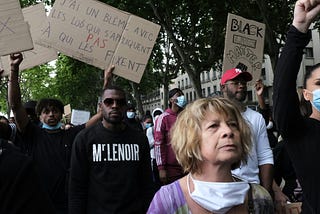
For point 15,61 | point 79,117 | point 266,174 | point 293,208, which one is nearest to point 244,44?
point 266,174

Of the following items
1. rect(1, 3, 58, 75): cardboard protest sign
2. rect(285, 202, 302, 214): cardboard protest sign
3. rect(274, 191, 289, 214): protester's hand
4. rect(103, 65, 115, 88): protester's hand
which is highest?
rect(1, 3, 58, 75): cardboard protest sign

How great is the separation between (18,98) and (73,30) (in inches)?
60.9

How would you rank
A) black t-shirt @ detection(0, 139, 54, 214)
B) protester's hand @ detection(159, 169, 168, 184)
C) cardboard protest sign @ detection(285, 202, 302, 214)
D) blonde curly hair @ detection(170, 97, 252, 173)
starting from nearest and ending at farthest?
black t-shirt @ detection(0, 139, 54, 214) < blonde curly hair @ detection(170, 97, 252, 173) < cardboard protest sign @ detection(285, 202, 302, 214) < protester's hand @ detection(159, 169, 168, 184)

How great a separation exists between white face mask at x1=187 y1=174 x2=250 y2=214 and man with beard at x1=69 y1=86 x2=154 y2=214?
1.55 meters

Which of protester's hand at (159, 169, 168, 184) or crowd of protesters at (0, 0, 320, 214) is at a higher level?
crowd of protesters at (0, 0, 320, 214)

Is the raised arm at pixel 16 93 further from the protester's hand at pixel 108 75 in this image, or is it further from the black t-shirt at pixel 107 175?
the protester's hand at pixel 108 75

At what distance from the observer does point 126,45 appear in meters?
4.90

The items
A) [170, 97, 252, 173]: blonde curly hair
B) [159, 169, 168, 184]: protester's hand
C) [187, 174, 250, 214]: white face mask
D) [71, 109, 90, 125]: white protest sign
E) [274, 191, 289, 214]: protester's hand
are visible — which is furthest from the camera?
[71, 109, 90, 125]: white protest sign

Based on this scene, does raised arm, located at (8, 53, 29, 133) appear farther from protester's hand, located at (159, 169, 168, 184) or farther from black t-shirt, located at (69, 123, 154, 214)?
protester's hand, located at (159, 169, 168, 184)

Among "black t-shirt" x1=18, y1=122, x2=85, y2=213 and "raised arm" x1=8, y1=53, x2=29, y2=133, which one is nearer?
"raised arm" x1=8, y1=53, x2=29, y2=133

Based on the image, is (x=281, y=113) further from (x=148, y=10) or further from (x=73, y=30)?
(x=148, y=10)

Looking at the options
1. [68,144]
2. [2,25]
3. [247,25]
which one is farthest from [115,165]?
[247,25]

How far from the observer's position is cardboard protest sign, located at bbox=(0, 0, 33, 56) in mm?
3805

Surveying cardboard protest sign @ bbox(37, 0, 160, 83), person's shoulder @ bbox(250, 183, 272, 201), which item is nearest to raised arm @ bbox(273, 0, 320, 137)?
person's shoulder @ bbox(250, 183, 272, 201)
